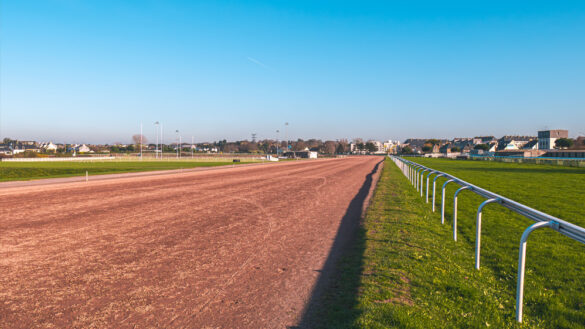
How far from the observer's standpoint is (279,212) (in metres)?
9.22

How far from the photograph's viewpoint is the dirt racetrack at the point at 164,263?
3.40 metres

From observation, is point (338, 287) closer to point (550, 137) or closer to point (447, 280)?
point (447, 280)

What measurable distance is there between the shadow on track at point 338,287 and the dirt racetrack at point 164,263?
0.34 ft

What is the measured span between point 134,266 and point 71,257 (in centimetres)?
132

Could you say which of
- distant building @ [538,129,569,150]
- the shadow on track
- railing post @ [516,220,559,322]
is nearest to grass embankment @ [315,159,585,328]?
the shadow on track

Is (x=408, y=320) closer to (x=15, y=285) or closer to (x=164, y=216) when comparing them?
(x=15, y=285)

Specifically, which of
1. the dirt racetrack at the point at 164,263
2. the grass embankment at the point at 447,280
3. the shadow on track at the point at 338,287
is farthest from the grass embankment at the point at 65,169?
the grass embankment at the point at 447,280

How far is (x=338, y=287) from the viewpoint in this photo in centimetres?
406

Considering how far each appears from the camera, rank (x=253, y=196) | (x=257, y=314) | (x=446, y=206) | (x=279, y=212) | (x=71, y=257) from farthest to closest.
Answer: (x=253, y=196) < (x=446, y=206) < (x=279, y=212) < (x=71, y=257) < (x=257, y=314)

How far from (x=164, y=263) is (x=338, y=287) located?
2.68 meters

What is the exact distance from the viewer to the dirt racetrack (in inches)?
134

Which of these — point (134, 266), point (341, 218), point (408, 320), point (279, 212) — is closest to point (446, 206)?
point (341, 218)

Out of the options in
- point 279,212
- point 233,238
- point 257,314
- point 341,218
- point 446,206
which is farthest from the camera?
point 446,206

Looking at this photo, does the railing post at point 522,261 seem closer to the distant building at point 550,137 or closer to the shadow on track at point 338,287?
the shadow on track at point 338,287
